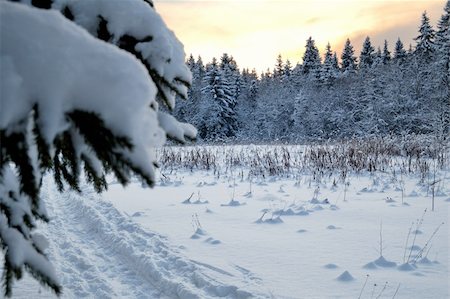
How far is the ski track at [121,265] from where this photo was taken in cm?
312

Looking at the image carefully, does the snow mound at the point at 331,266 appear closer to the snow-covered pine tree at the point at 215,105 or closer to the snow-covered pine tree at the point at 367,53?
the snow-covered pine tree at the point at 215,105

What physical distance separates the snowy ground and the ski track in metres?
0.01

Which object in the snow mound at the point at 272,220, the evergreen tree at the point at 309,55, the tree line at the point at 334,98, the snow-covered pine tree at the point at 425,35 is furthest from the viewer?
the evergreen tree at the point at 309,55

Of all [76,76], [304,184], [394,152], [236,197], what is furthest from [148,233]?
[394,152]

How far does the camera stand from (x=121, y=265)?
3760 millimetres

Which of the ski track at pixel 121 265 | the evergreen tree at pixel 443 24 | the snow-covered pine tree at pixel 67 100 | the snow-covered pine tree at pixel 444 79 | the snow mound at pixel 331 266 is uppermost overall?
the evergreen tree at pixel 443 24

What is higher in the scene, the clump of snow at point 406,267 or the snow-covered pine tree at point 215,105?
the snow-covered pine tree at point 215,105

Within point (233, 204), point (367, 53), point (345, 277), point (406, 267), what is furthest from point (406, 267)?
point (367, 53)

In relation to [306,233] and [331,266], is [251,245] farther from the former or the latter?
[331,266]

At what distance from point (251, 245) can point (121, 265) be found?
144 centimetres

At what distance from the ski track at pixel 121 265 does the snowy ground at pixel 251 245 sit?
0.04 ft

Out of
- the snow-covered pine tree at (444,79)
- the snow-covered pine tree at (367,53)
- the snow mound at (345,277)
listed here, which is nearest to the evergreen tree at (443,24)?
the snow-covered pine tree at (444,79)

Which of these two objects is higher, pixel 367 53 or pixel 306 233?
pixel 367 53

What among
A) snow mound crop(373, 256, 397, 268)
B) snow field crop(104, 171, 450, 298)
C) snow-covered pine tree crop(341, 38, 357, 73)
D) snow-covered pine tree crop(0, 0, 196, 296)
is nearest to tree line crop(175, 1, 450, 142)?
snow-covered pine tree crop(341, 38, 357, 73)
